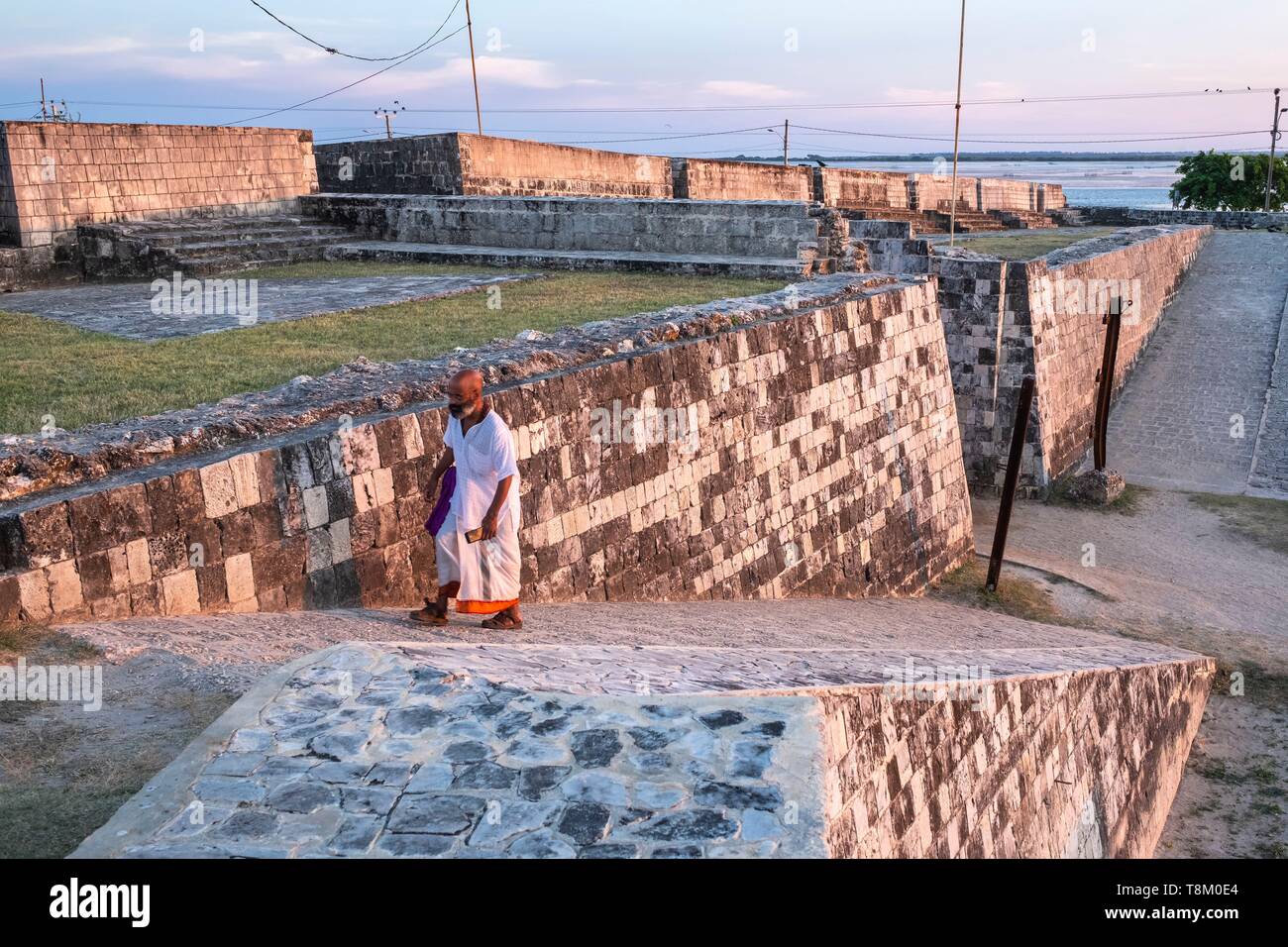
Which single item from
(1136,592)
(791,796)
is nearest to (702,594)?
(791,796)

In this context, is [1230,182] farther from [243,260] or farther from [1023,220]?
[243,260]

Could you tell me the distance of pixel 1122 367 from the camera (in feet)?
72.8

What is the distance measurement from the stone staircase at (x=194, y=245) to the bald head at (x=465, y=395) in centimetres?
983

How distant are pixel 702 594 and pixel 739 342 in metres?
2.19

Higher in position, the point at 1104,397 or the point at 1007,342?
the point at 1007,342

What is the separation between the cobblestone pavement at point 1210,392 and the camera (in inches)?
736

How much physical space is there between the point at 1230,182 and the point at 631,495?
2109 inches

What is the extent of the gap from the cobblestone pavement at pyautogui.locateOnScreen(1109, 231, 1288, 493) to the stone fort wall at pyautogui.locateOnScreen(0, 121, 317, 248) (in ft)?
48.9

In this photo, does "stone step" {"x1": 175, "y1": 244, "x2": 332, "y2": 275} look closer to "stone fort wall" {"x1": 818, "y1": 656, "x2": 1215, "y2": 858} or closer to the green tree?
"stone fort wall" {"x1": 818, "y1": 656, "x2": 1215, "y2": 858}

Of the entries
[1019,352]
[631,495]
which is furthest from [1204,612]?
[631,495]

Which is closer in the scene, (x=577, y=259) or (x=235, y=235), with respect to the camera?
(x=577, y=259)

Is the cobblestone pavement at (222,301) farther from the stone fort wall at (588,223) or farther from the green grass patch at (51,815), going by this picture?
the green grass patch at (51,815)

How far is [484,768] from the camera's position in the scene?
3.44 meters

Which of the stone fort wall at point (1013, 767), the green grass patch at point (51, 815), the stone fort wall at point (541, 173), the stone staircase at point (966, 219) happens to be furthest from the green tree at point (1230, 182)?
the green grass patch at point (51, 815)
